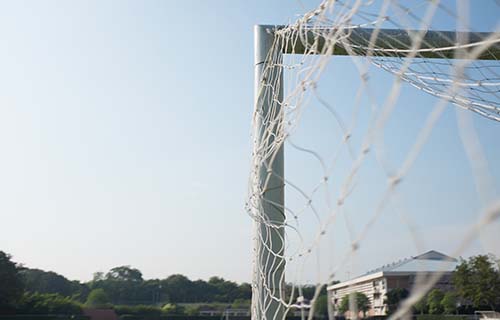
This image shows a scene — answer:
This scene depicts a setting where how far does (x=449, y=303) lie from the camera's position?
15984 mm

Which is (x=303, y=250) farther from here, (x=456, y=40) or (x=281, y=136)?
(x=456, y=40)

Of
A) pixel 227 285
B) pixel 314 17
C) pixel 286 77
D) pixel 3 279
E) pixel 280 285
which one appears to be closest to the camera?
pixel 314 17

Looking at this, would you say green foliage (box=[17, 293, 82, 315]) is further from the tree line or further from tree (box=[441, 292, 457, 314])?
tree (box=[441, 292, 457, 314])

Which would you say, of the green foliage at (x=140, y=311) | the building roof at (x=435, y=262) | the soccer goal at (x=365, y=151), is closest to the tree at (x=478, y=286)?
the green foliage at (x=140, y=311)

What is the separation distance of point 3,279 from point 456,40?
21142 millimetres

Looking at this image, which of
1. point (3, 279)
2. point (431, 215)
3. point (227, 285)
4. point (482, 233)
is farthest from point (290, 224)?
point (227, 285)

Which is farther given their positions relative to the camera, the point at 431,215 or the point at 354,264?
the point at 431,215

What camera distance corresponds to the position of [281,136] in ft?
4.66

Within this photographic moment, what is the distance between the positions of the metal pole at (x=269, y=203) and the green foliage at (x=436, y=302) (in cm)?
1345

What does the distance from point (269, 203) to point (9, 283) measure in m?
20.9

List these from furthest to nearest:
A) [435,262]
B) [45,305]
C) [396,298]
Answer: [45,305] → [396,298] → [435,262]

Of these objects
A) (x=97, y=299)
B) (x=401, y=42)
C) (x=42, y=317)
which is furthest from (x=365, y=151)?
(x=97, y=299)

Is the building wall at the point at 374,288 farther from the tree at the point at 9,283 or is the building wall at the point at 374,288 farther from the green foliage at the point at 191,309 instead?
the tree at the point at 9,283

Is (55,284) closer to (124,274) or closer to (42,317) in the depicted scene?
(124,274)
